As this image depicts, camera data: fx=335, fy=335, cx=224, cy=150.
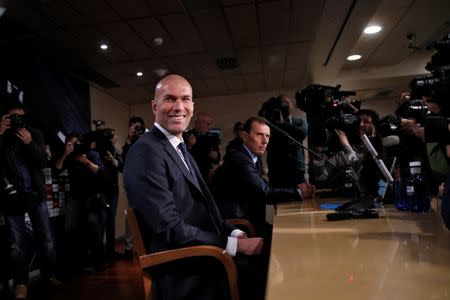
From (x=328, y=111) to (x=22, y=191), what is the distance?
258 cm

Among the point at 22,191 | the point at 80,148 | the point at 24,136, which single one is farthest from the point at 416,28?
the point at 22,191

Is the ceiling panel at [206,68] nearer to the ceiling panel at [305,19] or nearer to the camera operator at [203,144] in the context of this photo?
the ceiling panel at [305,19]

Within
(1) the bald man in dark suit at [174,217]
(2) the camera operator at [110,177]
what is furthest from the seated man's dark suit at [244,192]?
(2) the camera operator at [110,177]

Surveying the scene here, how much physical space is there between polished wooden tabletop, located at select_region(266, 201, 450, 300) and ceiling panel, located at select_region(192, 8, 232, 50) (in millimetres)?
2583

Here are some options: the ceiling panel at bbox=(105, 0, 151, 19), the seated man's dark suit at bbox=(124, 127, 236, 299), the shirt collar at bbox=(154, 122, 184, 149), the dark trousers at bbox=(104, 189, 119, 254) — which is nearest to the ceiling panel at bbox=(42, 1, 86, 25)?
the ceiling panel at bbox=(105, 0, 151, 19)

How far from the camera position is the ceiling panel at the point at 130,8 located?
115 inches

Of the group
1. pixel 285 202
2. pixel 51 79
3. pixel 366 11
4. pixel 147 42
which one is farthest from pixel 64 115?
pixel 366 11

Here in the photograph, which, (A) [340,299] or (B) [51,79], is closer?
(A) [340,299]

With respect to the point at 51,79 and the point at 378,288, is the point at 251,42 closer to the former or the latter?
the point at 51,79

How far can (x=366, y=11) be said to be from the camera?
341 cm

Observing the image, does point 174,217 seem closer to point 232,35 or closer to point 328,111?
Answer: point 328,111

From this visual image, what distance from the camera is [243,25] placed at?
352cm

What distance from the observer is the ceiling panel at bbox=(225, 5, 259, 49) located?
3201 mm

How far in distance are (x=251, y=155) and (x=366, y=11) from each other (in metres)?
2.26
